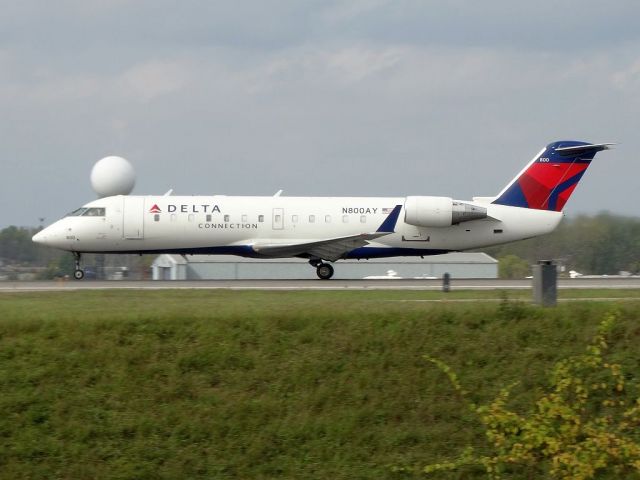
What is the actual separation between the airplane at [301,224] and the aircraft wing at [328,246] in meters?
0.04

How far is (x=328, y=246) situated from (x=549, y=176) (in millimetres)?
10046

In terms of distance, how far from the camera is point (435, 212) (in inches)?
1467

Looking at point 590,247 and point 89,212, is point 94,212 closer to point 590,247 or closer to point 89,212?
point 89,212

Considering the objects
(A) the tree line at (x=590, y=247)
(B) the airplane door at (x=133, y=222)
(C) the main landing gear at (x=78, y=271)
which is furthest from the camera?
(A) the tree line at (x=590, y=247)

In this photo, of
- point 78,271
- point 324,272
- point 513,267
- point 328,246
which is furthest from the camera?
point 513,267

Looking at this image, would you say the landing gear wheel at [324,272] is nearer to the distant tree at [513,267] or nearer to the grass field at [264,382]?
the grass field at [264,382]

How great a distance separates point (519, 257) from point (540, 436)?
4912 centimetres

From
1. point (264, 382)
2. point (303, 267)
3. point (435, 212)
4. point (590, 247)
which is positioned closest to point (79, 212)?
point (435, 212)

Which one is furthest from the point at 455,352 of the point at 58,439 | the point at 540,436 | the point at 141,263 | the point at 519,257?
the point at 141,263

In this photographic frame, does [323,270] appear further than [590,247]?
No

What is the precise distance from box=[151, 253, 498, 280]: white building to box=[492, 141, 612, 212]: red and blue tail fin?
45.4 ft

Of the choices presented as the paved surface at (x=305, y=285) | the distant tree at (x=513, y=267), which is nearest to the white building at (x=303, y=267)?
the distant tree at (x=513, y=267)

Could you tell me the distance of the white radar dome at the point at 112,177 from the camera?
47.2 m

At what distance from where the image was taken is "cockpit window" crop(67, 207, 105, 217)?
37.3 meters
